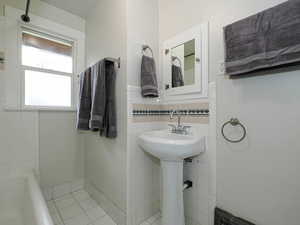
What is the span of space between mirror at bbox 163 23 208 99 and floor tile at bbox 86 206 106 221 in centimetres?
143

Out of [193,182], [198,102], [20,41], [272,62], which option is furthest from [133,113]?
[20,41]

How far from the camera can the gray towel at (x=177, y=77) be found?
4.64 ft

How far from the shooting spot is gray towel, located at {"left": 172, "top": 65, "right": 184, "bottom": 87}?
1415 mm

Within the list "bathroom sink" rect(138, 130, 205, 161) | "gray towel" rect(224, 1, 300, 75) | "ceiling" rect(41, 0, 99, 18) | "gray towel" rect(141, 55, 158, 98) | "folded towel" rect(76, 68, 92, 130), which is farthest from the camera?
"ceiling" rect(41, 0, 99, 18)

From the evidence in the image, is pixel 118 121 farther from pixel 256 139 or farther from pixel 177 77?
pixel 256 139

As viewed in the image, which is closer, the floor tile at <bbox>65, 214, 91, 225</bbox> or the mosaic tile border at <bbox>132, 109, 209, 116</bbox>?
the mosaic tile border at <bbox>132, 109, 209, 116</bbox>

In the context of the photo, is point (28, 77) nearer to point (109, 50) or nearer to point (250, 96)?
point (109, 50)

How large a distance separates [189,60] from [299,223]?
133cm

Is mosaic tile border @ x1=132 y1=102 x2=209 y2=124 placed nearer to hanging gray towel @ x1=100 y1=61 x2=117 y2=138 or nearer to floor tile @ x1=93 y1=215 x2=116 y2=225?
hanging gray towel @ x1=100 y1=61 x2=117 y2=138

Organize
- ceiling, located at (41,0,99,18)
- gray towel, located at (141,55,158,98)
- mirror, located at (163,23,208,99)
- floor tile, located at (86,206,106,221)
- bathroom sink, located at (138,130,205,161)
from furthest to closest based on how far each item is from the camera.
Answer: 1. ceiling, located at (41,0,99,18)
2. floor tile, located at (86,206,106,221)
3. gray towel, located at (141,55,158,98)
4. mirror, located at (163,23,208,99)
5. bathroom sink, located at (138,130,205,161)

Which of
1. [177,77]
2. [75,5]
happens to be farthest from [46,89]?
[177,77]

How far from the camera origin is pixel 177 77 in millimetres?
1444

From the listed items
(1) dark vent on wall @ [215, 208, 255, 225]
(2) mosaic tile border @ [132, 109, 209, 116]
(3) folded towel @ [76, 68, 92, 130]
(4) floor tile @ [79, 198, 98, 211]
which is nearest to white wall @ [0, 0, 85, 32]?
(3) folded towel @ [76, 68, 92, 130]

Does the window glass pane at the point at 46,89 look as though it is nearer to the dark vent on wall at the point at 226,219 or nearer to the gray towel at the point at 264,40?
the gray towel at the point at 264,40
